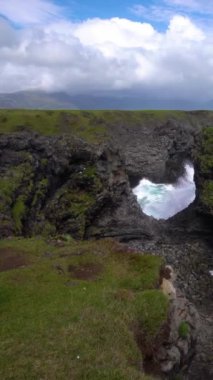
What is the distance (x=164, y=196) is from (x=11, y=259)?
8477 cm

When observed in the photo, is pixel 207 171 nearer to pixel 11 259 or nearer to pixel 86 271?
pixel 11 259

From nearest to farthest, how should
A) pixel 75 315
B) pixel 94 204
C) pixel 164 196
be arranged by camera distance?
1. pixel 75 315
2. pixel 94 204
3. pixel 164 196

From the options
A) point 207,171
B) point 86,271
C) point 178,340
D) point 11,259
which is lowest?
point 207,171

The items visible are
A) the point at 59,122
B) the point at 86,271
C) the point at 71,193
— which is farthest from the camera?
the point at 59,122

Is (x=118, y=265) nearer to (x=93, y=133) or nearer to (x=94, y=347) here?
(x=94, y=347)

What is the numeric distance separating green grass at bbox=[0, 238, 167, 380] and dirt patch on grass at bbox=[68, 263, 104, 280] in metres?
0.14

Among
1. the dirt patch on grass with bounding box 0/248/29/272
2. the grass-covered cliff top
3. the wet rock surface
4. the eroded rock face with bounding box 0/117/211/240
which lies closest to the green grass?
the dirt patch on grass with bounding box 0/248/29/272

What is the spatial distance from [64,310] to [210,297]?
3277 cm

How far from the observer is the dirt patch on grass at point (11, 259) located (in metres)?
30.5

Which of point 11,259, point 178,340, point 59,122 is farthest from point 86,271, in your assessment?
point 59,122

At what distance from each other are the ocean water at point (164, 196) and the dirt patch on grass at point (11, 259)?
6844cm

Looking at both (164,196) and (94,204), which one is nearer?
(94,204)

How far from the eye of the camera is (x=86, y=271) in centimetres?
2953

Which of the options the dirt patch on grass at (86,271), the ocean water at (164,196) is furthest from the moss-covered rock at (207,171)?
the dirt patch on grass at (86,271)
